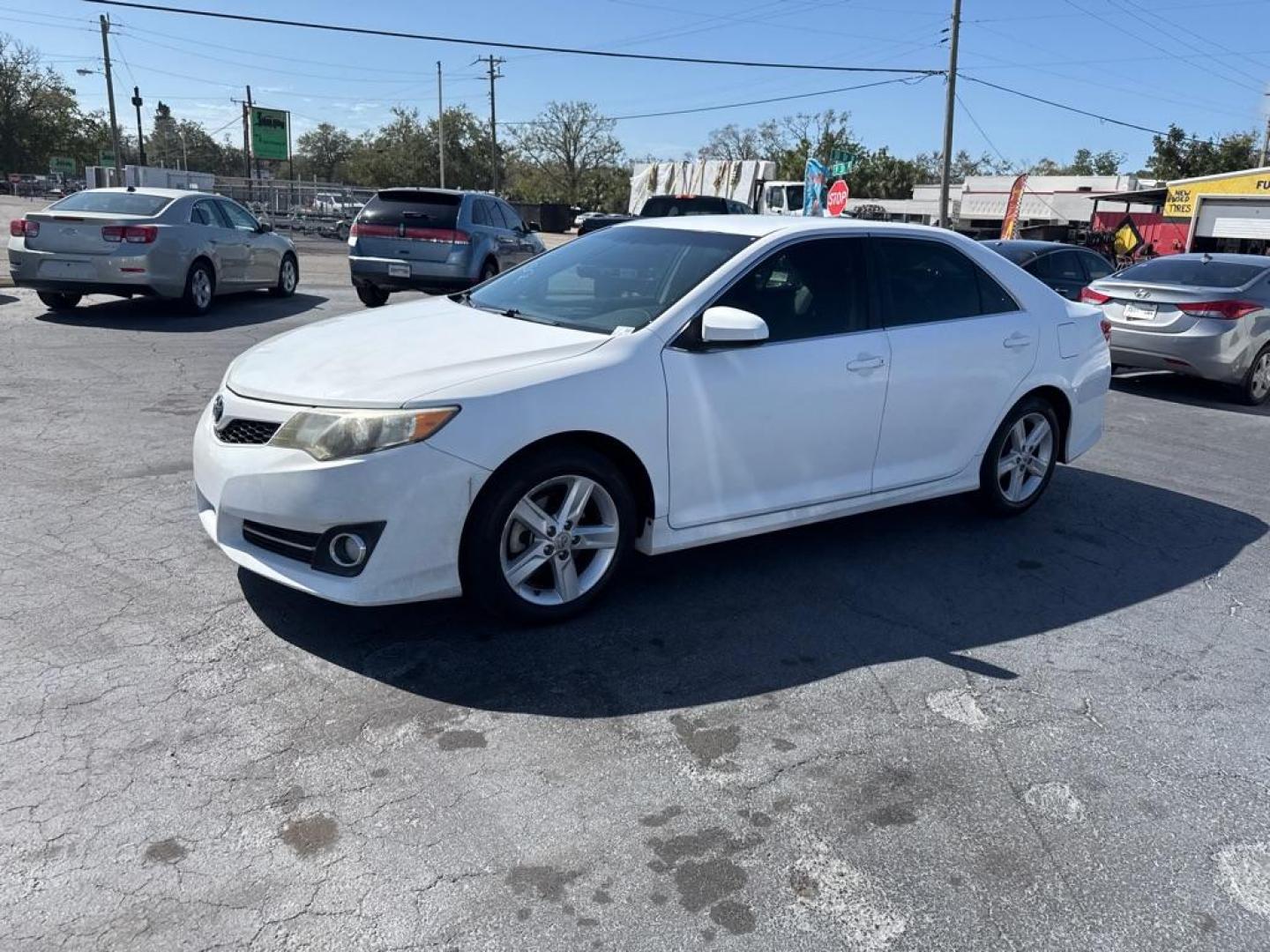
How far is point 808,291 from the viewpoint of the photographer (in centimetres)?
486

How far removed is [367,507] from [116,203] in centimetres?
1046

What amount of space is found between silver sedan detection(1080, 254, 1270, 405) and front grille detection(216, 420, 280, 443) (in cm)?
875

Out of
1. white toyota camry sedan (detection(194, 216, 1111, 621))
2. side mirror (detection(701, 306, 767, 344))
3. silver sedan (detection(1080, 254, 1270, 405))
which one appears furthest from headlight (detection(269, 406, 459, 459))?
silver sedan (detection(1080, 254, 1270, 405))

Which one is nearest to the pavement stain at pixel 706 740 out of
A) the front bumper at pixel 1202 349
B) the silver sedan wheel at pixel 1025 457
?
the silver sedan wheel at pixel 1025 457

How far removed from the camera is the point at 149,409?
755 centimetres

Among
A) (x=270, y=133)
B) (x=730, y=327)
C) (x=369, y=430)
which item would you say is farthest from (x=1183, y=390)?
(x=270, y=133)

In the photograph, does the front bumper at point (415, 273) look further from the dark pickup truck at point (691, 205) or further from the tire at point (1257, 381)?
the dark pickup truck at point (691, 205)

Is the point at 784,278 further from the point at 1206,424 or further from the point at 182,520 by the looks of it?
the point at 1206,424

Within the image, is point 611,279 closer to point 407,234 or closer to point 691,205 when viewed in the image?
point 407,234

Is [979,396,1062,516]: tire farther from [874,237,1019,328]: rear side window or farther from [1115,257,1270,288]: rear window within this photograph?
[1115,257,1270,288]: rear window

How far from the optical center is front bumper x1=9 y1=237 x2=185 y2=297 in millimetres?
11461

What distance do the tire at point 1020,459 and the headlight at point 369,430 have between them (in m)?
3.35

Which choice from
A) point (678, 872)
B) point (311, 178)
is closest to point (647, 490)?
point (678, 872)

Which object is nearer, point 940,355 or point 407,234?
point 940,355
